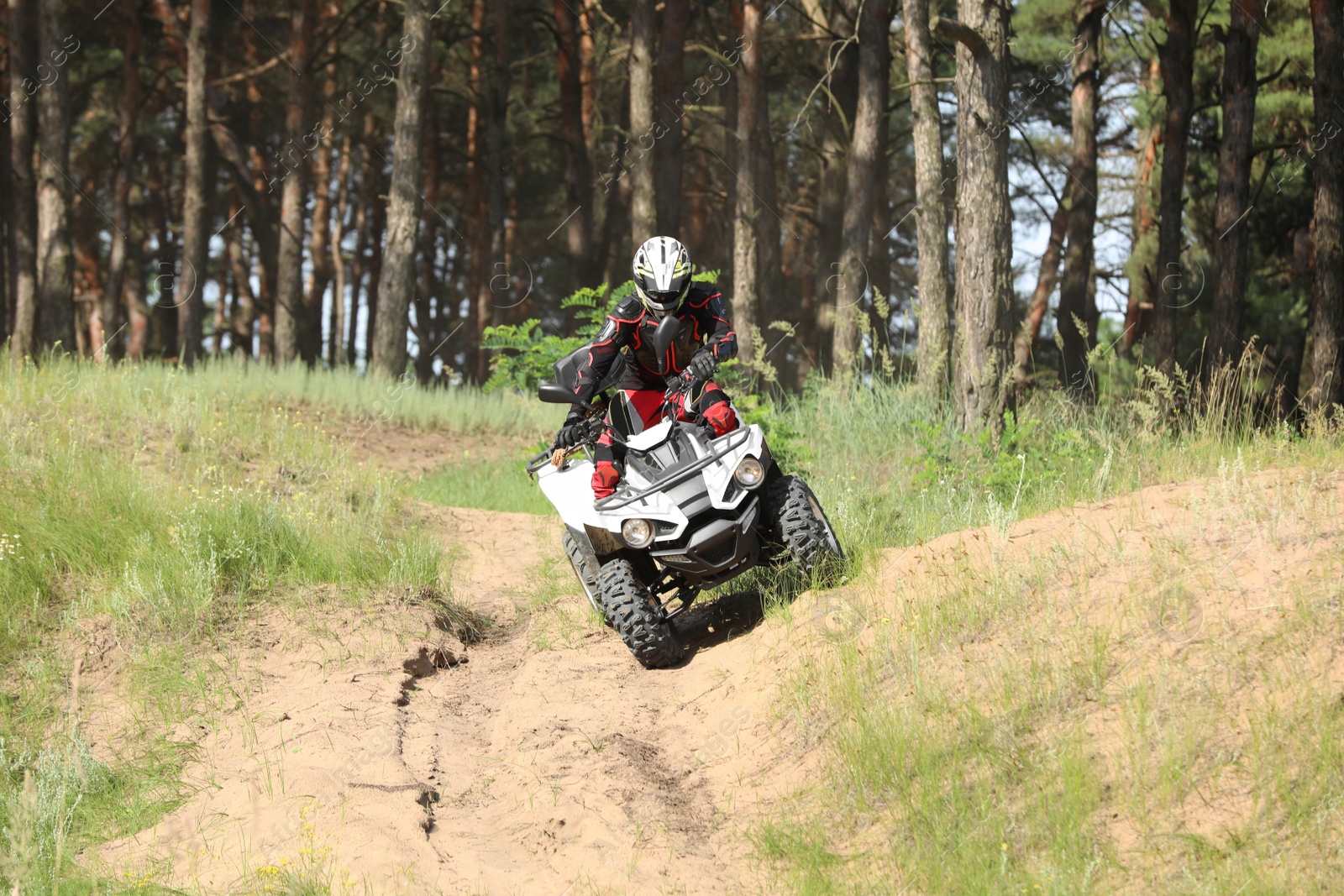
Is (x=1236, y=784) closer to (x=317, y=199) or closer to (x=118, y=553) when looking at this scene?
(x=118, y=553)

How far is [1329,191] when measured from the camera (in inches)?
478

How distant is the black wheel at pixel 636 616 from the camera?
19.7ft

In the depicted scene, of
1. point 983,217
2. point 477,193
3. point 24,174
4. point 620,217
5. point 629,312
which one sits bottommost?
point 629,312

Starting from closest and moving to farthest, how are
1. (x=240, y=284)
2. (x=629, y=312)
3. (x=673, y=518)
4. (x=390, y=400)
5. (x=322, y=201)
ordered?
(x=673, y=518) → (x=629, y=312) → (x=390, y=400) → (x=322, y=201) → (x=240, y=284)

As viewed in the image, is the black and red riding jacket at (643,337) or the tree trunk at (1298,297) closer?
the black and red riding jacket at (643,337)

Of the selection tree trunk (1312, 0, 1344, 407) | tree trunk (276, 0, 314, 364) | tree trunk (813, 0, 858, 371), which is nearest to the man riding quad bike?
tree trunk (1312, 0, 1344, 407)

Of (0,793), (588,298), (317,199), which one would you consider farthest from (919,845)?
(317,199)

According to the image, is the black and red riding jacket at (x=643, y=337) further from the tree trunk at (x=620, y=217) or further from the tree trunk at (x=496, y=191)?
the tree trunk at (x=620, y=217)

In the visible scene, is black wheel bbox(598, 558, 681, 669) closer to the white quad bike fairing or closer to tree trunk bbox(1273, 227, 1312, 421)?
the white quad bike fairing

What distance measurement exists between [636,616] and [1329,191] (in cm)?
1018

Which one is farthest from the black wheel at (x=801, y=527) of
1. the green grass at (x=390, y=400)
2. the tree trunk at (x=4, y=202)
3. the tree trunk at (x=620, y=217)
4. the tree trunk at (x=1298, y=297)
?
the tree trunk at (x=4, y=202)

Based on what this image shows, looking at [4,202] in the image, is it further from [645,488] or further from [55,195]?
[645,488]

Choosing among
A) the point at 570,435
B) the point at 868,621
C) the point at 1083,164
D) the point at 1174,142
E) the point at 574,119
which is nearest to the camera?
the point at 868,621

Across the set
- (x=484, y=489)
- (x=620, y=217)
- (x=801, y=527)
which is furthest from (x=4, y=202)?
(x=801, y=527)
